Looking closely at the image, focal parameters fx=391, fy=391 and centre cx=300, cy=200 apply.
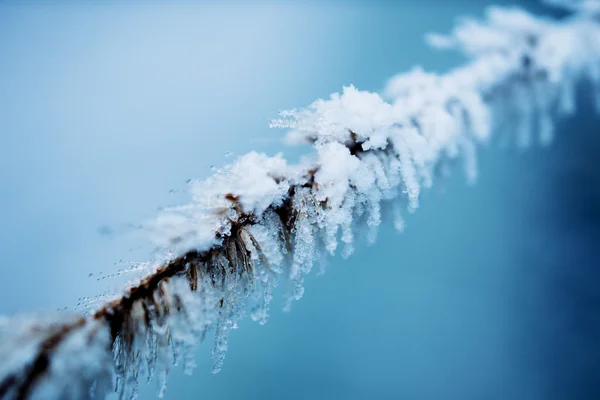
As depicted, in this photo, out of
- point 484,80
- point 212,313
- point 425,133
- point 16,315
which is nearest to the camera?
point 16,315

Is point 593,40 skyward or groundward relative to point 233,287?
skyward

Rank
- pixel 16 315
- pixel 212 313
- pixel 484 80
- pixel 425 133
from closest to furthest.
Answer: pixel 16 315 < pixel 212 313 < pixel 425 133 < pixel 484 80

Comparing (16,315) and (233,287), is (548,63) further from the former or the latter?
(16,315)

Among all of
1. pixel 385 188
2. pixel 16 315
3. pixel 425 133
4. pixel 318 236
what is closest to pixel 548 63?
pixel 425 133

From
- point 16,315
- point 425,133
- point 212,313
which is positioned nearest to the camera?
point 16,315

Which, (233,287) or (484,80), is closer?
(233,287)

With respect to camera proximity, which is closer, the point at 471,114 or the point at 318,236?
the point at 318,236

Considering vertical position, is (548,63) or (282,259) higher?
(548,63)

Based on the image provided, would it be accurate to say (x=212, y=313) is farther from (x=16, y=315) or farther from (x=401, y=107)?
Answer: (x=401, y=107)

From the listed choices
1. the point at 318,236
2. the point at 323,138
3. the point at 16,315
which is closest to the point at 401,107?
the point at 323,138
